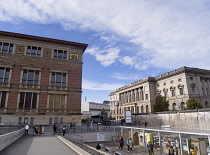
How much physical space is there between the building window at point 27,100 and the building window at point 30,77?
2.32m

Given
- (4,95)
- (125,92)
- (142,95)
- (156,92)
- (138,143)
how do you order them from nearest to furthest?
(138,143)
(4,95)
(156,92)
(142,95)
(125,92)

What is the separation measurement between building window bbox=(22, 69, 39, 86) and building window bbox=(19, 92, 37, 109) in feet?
7.62

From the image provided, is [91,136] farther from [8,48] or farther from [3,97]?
[8,48]

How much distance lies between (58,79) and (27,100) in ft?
24.8

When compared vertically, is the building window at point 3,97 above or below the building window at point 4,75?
below

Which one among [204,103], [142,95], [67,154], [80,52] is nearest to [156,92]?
[142,95]

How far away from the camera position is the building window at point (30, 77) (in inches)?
1289

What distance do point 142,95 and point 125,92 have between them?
15373 mm

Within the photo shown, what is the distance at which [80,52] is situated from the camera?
1497 inches

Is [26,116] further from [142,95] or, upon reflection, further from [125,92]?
[125,92]

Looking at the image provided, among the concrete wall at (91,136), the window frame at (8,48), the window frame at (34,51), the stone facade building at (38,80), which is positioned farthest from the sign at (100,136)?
the window frame at (8,48)

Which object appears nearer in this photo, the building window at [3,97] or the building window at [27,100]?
the building window at [3,97]

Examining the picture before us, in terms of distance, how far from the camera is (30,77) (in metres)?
33.2

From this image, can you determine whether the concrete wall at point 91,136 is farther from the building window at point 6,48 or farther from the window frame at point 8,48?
A: the building window at point 6,48
